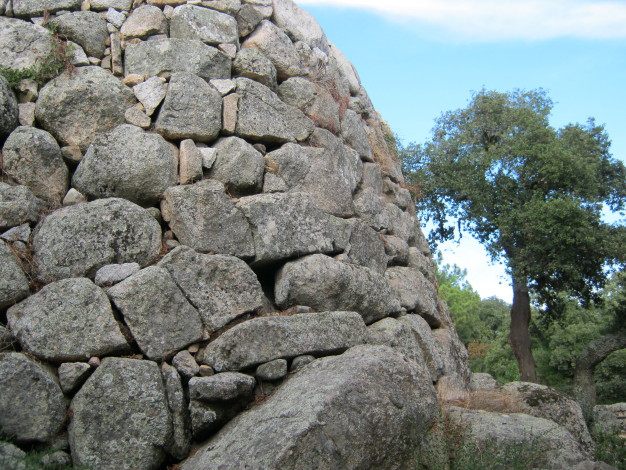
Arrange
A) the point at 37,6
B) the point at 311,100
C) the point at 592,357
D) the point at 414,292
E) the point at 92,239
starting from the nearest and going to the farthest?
the point at 92,239
the point at 37,6
the point at 414,292
the point at 311,100
the point at 592,357

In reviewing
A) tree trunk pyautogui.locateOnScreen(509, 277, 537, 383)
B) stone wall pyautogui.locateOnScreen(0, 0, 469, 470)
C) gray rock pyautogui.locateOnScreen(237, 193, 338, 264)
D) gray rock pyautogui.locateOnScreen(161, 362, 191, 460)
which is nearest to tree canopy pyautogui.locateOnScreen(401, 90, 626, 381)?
tree trunk pyautogui.locateOnScreen(509, 277, 537, 383)

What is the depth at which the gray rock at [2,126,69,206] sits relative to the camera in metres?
6.12

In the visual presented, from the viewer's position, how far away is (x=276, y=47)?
830cm

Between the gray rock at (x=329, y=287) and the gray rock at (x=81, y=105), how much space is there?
7.99 ft

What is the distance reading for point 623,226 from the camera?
14.9 meters

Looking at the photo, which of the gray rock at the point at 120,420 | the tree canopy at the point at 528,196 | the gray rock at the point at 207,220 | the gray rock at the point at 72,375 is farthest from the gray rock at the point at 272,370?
the tree canopy at the point at 528,196

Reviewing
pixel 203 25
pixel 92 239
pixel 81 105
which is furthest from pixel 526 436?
pixel 203 25

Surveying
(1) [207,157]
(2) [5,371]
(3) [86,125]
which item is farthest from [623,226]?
(2) [5,371]

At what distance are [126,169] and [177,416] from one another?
2.48 meters

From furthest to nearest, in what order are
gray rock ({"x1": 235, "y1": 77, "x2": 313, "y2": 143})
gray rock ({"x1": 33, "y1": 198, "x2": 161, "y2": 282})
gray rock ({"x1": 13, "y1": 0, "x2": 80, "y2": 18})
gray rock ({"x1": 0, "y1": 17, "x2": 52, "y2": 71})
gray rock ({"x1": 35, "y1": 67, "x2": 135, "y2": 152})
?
gray rock ({"x1": 13, "y1": 0, "x2": 80, "y2": 18}) < gray rock ({"x1": 235, "y1": 77, "x2": 313, "y2": 143}) < gray rock ({"x1": 0, "y1": 17, "x2": 52, "y2": 71}) < gray rock ({"x1": 35, "y1": 67, "x2": 135, "y2": 152}) < gray rock ({"x1": 33, "y1": 198, "x2": 161, "y2": 282})

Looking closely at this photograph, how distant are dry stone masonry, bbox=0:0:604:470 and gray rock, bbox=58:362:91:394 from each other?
0.01 m

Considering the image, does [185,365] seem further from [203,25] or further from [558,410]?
[203,25]

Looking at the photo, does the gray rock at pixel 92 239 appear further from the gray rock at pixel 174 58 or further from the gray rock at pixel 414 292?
the gray rock at pixel 414 292

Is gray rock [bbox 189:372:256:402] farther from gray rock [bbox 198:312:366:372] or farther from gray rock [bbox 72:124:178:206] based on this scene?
gray rock [bbox 72:124:178:206]
